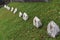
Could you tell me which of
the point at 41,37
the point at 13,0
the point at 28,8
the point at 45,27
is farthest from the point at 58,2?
the point at 13,0

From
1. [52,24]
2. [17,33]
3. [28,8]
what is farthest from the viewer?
[28,8]

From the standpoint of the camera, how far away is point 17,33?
9109mm

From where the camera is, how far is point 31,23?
943cm

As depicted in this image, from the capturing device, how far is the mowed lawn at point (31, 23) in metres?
8.45

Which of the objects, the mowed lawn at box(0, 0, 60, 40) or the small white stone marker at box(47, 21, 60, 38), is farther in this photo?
the mowed lawn at box(0, 0, 60, 40)

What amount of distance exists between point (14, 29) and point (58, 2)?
3.15 metres

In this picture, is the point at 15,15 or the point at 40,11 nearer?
Result: the point at 40,11

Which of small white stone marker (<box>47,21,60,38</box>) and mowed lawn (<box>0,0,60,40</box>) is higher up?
small white stone marker (<box>47,21,60,38</box>)

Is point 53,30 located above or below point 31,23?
above

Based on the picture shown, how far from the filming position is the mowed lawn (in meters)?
8.45

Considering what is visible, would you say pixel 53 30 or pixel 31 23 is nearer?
pixel 53 30

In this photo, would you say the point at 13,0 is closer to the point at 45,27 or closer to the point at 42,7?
the point at 42,7

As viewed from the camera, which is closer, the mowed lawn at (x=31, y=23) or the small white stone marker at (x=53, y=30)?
the small white stone marker at (x=53, y=30)

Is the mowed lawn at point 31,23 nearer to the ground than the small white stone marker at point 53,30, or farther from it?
nearer to the ground
